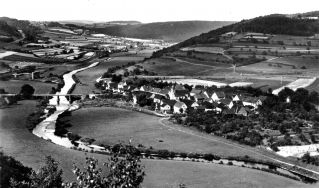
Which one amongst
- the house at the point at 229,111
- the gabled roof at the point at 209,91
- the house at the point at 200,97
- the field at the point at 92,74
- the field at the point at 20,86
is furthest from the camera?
the field at the point at 92,74

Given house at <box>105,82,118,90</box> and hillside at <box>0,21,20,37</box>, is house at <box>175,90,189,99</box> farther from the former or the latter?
hillside at <box>0,21,20,37</box>

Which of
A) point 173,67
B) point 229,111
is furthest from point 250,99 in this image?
point 173,67

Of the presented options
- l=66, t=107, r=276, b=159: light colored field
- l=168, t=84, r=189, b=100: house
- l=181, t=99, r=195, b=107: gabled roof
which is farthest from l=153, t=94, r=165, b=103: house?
l=66, t=107, r=276, b=159: light colored field

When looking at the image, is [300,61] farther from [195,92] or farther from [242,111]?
[242,111]

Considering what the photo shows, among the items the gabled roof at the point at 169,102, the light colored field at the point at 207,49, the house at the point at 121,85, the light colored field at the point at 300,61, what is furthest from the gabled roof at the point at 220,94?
the light colored field at the point at 207,49

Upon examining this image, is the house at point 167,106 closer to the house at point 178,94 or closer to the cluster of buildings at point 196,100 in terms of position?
the cluster of buildings at point 196,100
